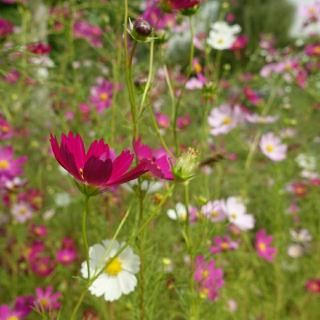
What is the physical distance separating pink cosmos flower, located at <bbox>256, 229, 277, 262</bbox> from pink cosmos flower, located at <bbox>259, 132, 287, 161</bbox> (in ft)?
0.78

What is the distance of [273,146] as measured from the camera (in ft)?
4.76

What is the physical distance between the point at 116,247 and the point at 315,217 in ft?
4.80

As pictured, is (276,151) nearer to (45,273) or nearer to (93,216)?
(93,216)

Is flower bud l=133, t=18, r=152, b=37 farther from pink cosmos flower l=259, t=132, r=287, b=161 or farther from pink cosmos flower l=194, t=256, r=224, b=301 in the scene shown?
pink cosmos flower l=259, t=132, r=287, b=161

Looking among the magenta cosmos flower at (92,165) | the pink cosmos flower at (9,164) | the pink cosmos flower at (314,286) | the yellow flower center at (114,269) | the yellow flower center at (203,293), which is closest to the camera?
the magenta cosmos flower at (92,165)

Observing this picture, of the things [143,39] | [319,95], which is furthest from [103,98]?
[143,39]

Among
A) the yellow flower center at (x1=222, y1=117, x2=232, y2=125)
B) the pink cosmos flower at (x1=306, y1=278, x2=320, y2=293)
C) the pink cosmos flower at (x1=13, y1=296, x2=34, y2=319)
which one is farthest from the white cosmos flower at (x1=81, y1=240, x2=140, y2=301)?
the pink cosmos flower at (x1=306, y1=278, x2=320, y2=293)

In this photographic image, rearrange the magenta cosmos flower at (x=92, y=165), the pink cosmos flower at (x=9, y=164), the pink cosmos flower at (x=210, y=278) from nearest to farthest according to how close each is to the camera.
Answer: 1. the magenta cosmos flower at (x=92, y=165)
2. the pink cosmos flower at (x=210, y=278)
3. the pink cosmos flower at (x=9, y=164)

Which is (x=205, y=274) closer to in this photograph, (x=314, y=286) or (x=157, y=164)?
(x=157, y=164)

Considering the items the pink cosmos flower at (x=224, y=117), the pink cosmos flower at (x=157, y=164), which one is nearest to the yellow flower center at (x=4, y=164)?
the pink cosmos flower at (x=224, y=117)

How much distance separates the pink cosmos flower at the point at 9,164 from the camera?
4.08 ft

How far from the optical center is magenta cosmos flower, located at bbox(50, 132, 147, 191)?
0.44 metres

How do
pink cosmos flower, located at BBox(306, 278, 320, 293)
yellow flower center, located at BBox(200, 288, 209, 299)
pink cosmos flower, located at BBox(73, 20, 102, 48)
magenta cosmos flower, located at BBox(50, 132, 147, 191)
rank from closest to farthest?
1. magenta cosmos flower, located at BBox(50, 132, 147, 191)
2. yellow flower center, located at BBox(200, 288, 209, 299)
3. pink cosmos flower, located at BBox(306, 278, 320, 293)
4. pink cosmos flower, located at BBox(73, 20, 102, 48)

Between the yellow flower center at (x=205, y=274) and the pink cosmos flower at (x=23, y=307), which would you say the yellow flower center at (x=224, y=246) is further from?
the pink cosmos flower at (x=23, y=307)
